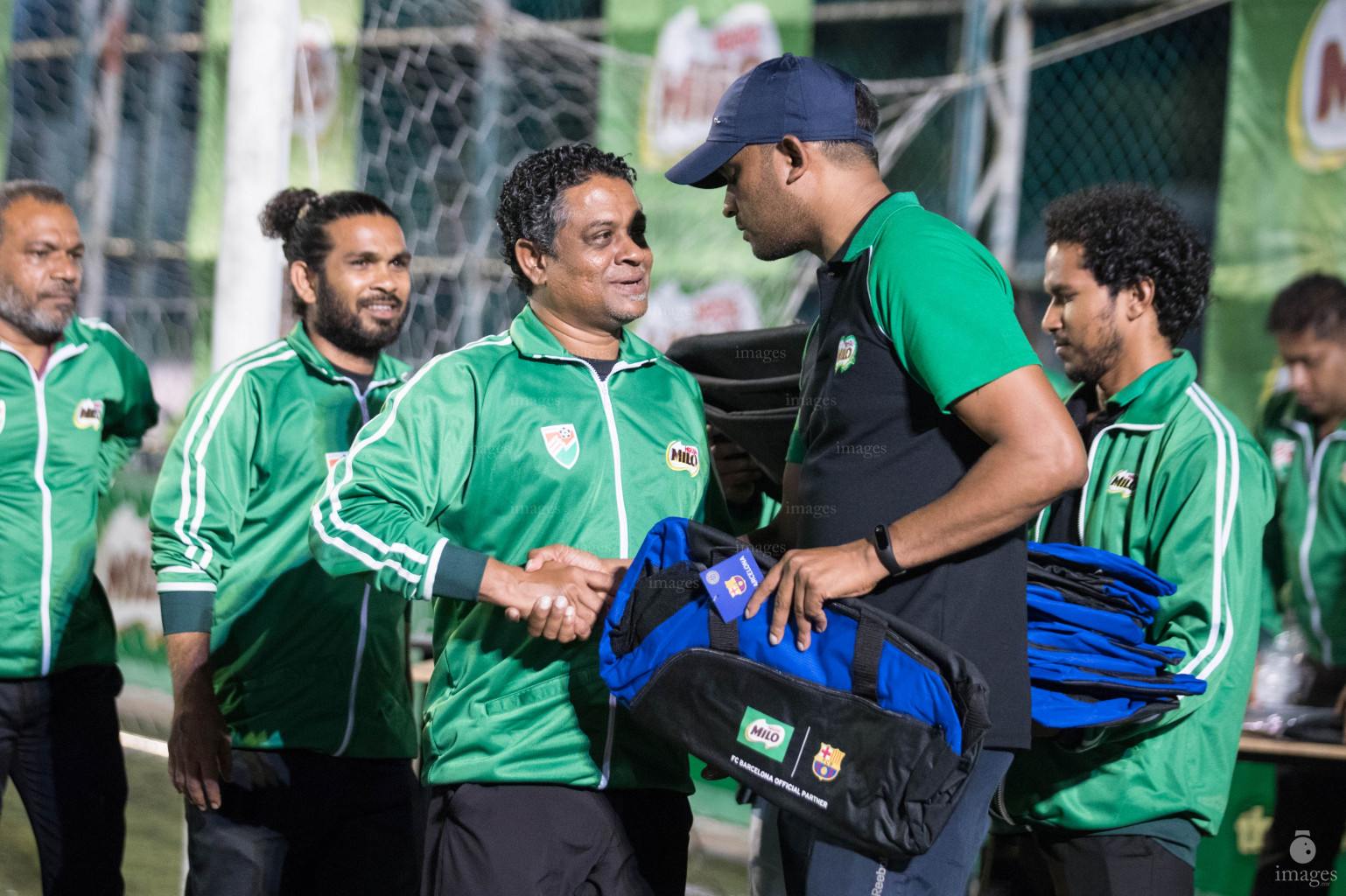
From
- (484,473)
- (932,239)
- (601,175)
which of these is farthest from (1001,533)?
(601,175)

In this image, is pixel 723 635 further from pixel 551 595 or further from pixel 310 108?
pixel 310 108

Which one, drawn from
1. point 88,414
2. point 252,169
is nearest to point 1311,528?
point 252,169

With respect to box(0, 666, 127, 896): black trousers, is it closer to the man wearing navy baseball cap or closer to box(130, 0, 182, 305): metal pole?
the man wearing navy baseball cap

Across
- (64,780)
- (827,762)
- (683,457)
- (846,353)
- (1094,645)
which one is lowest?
(64,780)

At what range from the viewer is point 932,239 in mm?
1825

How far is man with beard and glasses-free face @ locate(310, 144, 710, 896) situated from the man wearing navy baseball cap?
1.37ft

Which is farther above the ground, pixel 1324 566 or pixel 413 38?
pixel 413 38

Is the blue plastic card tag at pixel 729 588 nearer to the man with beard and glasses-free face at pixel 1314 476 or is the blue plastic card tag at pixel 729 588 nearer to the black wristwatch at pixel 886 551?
the black wristwatch at pixel 886 551

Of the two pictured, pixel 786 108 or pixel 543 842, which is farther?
pixel 543 842

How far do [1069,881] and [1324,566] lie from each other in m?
2.64

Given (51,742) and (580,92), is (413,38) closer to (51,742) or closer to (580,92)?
(580,92)

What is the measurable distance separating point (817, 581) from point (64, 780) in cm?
A: 263

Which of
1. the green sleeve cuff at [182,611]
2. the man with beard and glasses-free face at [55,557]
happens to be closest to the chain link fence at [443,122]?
the man with beard and glasses-free face at [55,557]

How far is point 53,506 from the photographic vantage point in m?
3.56
